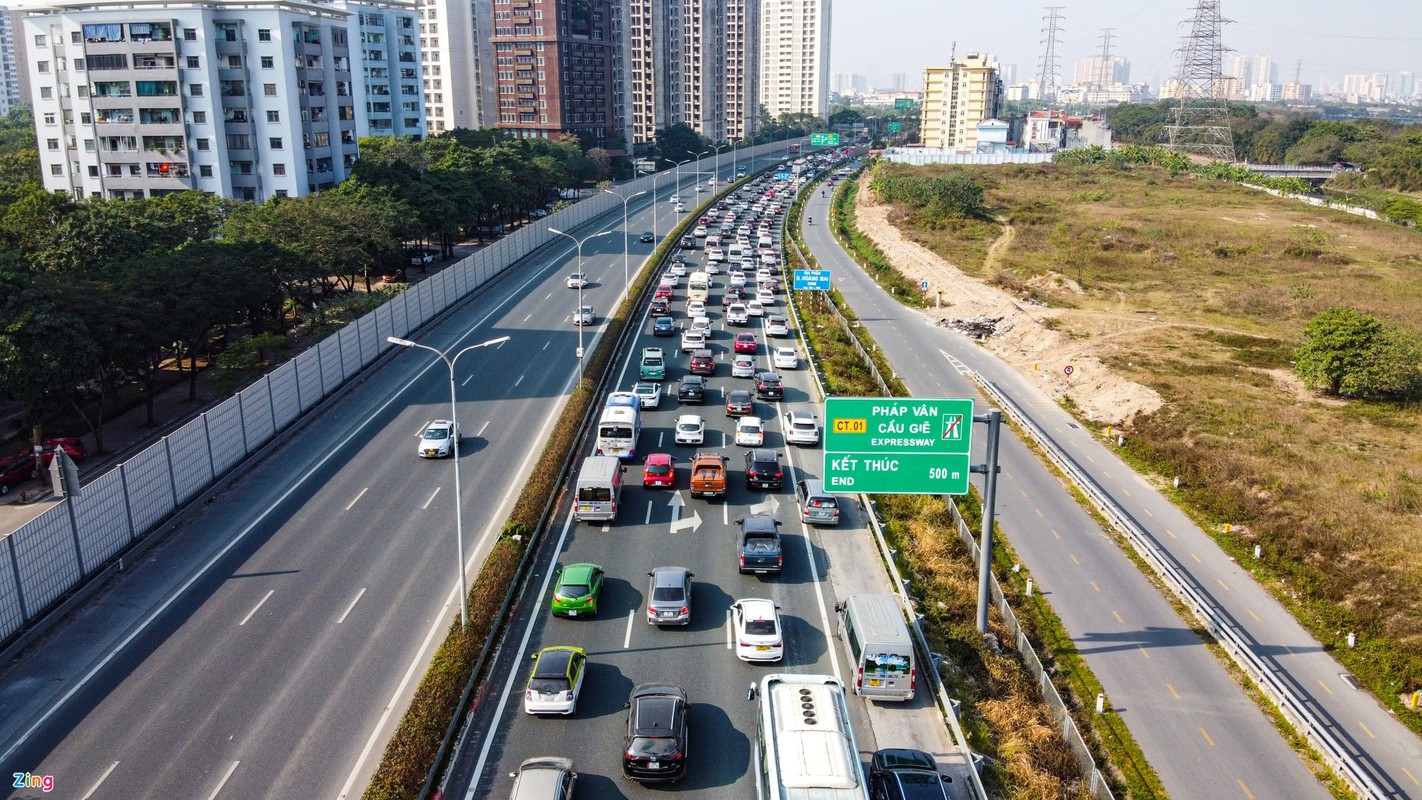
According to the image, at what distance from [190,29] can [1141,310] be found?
100773 millimetres

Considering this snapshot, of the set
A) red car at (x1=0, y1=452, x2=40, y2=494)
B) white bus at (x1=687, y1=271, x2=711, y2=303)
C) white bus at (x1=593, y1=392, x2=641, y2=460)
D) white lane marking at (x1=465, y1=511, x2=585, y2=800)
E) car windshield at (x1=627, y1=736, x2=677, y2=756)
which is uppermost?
white bus at (x1=687, y1=271, x2=711, y2=303)

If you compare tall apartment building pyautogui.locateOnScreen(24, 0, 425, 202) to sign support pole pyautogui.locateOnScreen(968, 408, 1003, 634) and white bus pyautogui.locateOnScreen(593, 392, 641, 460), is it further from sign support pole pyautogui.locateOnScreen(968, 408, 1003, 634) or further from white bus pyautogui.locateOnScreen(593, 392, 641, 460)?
sign support pole pyautogui.locateOnScreen(968, 408, 1003, 634)

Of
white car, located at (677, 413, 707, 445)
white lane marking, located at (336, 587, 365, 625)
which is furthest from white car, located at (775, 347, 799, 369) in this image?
white lane marking, located at (336, 587, 365, 625)

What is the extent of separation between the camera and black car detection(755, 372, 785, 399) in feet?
189

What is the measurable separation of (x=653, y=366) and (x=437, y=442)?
16974 millimetres

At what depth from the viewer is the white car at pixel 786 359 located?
210ft

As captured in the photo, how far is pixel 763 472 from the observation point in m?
43.7

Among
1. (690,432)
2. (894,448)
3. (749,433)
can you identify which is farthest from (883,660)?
(690,432)

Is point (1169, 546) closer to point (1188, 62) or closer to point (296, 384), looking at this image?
point (296, 384)

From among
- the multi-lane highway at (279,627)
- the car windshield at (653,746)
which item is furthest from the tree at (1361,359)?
the car windshield at (653,746)

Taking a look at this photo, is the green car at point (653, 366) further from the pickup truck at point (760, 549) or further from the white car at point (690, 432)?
the pickup truck at point (760, 549)

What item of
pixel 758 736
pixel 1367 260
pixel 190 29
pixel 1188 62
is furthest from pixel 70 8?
pixel 1188 62

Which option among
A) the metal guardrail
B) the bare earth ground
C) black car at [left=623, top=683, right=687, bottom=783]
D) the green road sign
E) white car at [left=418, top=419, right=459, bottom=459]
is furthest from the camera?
the bare earth ground

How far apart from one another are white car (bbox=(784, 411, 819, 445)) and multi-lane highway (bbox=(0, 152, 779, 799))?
508 inches
